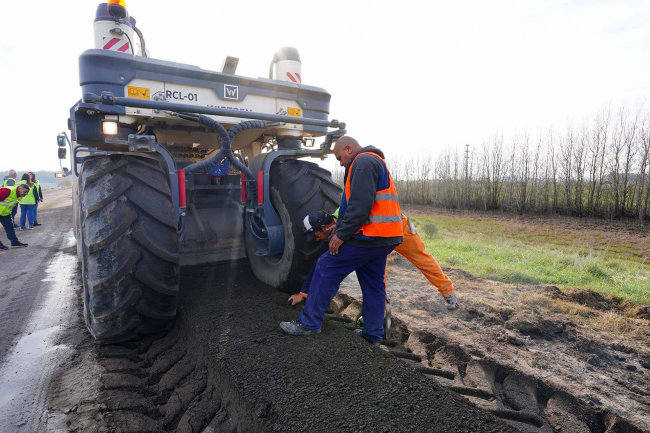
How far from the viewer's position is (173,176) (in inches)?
122

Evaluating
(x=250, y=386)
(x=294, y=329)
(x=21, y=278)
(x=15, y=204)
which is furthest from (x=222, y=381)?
(x=15, y=204)

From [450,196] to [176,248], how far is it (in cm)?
2529

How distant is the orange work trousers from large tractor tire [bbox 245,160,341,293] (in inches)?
30.8

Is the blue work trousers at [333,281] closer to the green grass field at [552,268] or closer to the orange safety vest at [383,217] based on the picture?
the orange safety vest at [383,217]

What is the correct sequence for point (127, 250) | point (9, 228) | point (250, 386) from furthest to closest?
point (9, 228) < point (127, 250) < point (250, 386)

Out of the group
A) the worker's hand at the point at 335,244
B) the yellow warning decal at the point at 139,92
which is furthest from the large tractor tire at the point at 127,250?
the worker's hand at the point at 335,244

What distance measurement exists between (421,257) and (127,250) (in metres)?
2.64

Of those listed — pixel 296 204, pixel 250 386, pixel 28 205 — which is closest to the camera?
pixel 250 386

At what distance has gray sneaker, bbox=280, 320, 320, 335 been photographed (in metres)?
2.83

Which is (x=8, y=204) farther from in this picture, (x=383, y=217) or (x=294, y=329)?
(x=383, y=217)

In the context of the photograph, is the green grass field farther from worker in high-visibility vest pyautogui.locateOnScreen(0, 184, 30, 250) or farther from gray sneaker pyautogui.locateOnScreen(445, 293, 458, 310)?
worker in high-visibility vest pyautogui.locateOnScreen(0, 184, 30, 250)

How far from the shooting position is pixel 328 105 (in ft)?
13.7

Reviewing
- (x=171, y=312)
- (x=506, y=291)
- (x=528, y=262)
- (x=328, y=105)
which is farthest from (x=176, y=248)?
(x=528, y=262)

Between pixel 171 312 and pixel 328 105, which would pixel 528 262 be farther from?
pixel 171 312
